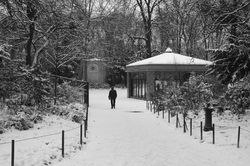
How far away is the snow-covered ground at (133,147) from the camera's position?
365 inches

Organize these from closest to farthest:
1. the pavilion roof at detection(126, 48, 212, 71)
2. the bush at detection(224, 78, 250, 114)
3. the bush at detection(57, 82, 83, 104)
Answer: the bush at detection(224, 78, 250, 114), the bush at detection(57, 82, 83, 104), the pavilion roof at detection(126, 48, 212, 71)

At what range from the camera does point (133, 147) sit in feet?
37.1

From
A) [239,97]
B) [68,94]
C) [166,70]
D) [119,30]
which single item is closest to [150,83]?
[166,70]

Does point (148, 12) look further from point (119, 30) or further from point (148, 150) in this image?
point (148, 150)

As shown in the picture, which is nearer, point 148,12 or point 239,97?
point 239,97

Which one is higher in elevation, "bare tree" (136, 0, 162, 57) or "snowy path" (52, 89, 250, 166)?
"bare tree" (136, 0, 162, 57)

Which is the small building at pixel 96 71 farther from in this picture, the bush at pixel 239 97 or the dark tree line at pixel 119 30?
the bush at pixel 239 97

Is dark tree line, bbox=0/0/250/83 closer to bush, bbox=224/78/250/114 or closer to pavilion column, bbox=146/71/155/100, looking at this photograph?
bush, bbox=224/78/250/114

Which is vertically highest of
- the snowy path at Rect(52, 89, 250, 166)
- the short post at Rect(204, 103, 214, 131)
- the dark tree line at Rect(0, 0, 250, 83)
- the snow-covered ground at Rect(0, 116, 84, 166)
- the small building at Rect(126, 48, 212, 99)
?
the dark tree line at Rect(0, 0, 250, 83)

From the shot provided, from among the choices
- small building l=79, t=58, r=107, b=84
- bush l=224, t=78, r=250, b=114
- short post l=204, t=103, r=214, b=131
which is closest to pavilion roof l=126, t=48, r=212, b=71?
bush l=224, t=78, r=250, b=114

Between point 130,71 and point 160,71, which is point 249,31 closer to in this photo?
point 160,71

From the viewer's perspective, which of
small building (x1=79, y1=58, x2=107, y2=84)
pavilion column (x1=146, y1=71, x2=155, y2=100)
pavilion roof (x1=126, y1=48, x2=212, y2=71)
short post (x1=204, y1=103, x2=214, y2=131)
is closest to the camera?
short post (x1=204, y1=103, x2=214, y2=131)

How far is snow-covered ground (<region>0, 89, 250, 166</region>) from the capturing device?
927cm

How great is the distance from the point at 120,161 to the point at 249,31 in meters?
7.14
